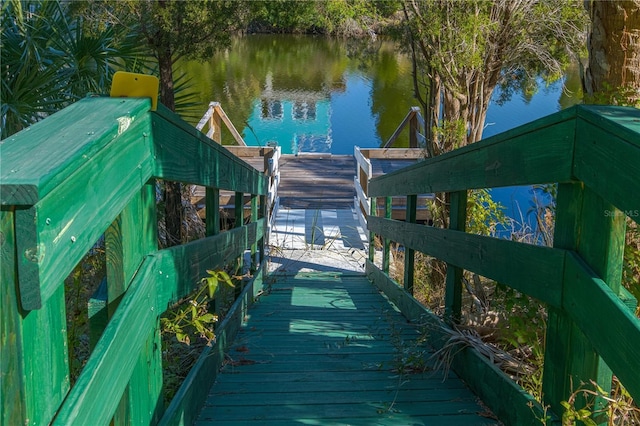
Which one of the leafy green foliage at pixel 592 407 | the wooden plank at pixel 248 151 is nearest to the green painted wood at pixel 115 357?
the leafy green foliage at pixel 592 407

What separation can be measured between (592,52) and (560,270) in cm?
162

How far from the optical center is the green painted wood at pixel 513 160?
6.66 ft

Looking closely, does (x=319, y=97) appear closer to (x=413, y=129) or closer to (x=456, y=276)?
(x=413, y=129)

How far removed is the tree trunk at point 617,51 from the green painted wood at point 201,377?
2130 millimetres

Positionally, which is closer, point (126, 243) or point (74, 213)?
point (74, 213)

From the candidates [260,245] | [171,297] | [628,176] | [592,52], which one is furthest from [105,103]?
[260,245]

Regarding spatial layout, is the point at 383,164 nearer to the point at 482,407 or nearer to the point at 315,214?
the point at 315,214

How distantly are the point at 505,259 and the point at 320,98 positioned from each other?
28.0 meters

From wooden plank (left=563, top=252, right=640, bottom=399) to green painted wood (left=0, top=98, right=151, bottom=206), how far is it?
1.34m

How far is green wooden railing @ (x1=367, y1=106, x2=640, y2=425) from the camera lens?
5.48ft

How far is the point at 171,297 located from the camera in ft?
7.32

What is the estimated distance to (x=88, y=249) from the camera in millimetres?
1420

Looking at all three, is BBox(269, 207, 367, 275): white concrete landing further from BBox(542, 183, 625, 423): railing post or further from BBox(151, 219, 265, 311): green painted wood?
BBox(542, 183, 625, 423): railing post

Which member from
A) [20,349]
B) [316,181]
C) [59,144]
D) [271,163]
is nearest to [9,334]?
[20,349]
